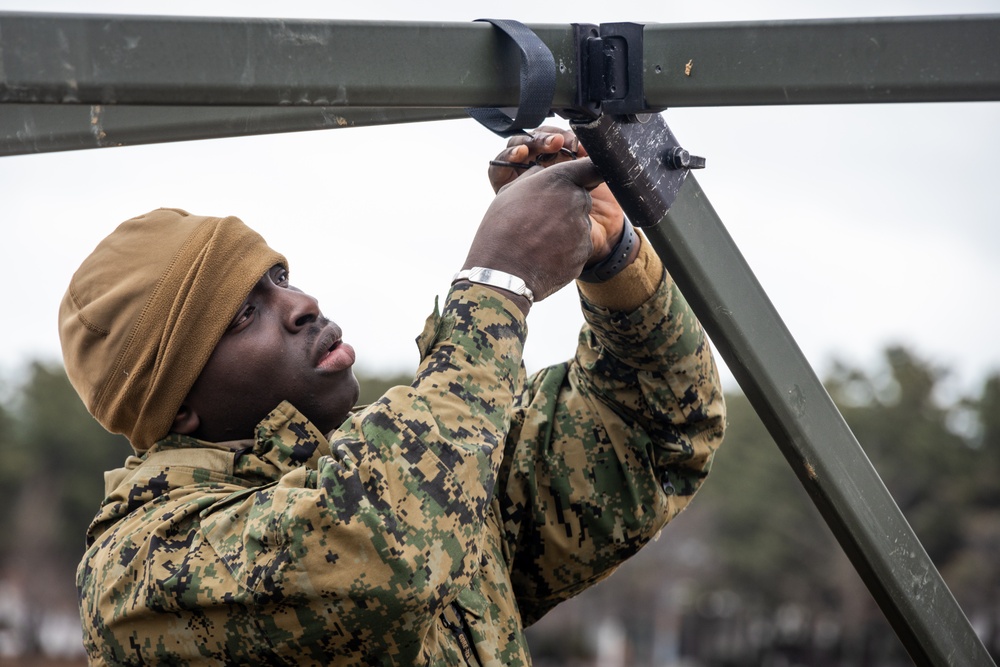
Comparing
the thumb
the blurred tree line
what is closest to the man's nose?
the thumb

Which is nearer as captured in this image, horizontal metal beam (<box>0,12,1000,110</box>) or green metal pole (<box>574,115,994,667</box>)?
horizontal metal beam (<box>0,12,1000,110</box>)

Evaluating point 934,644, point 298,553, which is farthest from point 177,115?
point 934,644

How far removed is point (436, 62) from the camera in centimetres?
207

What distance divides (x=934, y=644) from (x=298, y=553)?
5.11 ft

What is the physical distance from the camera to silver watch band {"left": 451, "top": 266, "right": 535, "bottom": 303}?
2.48m

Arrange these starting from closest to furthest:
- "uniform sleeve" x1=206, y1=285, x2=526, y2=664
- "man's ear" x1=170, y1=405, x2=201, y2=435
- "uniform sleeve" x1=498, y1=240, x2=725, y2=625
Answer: "uniform sleeve" x1=206, y1=285, x2=526, y2=664 → "man's ear" x1=170, y1=405, x2=201, y2=435 → "uniform sleeve" x1=498, y1=240, x2=725, y2=625

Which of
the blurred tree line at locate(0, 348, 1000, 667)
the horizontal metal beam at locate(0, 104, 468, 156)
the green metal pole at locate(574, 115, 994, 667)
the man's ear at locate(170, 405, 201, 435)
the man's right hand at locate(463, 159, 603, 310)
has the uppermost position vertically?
the blurred tree line at locate(0, 348, 1000, 667)

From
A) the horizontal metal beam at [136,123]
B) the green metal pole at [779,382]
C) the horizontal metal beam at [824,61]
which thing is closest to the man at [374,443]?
the green metal pole at [779,382]

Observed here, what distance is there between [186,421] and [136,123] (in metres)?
0.70

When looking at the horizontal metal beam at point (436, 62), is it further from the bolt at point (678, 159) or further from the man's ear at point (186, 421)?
the man's ear at point (186, 421)

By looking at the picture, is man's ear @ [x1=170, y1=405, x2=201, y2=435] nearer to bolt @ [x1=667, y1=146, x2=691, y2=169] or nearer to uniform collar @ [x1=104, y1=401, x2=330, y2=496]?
uniform collar @ [x1=104, y1=401, x2=330, y2=496]

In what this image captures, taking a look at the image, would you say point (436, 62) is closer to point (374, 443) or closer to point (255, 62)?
point (255, 62)

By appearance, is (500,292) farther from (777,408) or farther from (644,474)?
(644,474)

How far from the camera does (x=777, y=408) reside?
2707mm
